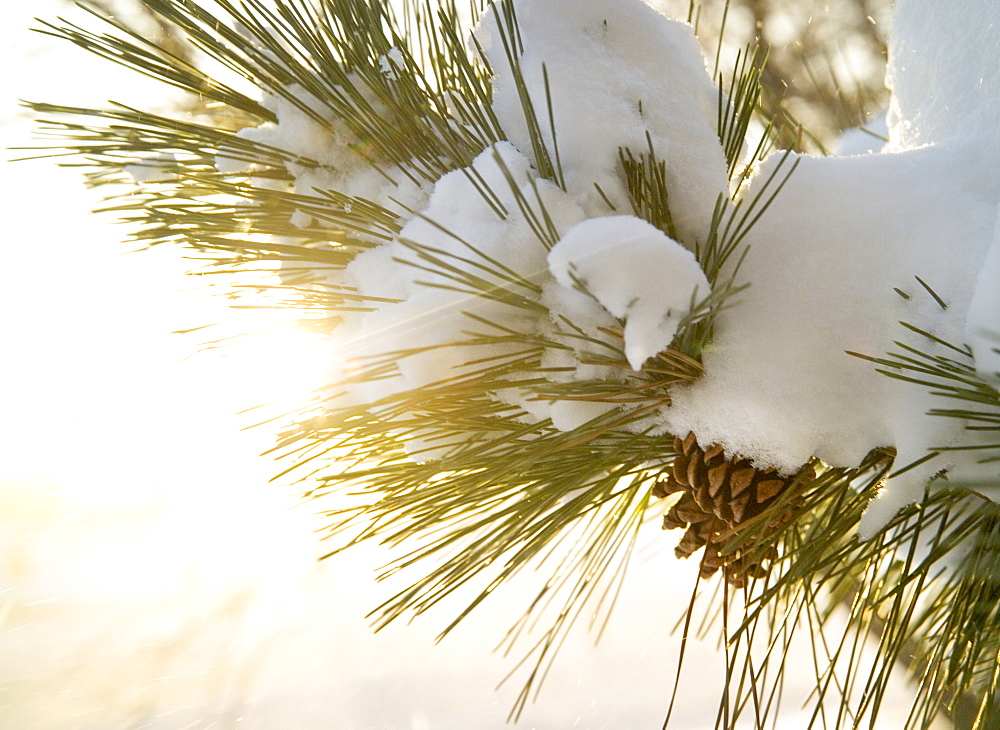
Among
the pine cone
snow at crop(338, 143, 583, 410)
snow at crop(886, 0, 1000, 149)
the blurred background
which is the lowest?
the blurred background

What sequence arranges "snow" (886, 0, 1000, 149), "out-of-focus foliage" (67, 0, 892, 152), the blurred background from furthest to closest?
the blurred background
"out-of-focus foliage" (67, 0, 892, 152)
"snow" (886, 0, 1000, 149)

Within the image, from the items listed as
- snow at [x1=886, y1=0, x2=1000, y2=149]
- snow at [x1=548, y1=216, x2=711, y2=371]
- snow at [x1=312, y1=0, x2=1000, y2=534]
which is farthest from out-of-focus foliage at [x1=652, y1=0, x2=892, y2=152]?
snow at [x1=548, y1=216, x2=711, y2=371]

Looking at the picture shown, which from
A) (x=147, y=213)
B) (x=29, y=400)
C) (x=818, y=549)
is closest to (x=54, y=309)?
(x=29, y=400)

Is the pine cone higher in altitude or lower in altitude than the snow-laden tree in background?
lower

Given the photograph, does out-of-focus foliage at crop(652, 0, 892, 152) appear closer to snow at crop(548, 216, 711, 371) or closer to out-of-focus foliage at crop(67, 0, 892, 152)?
out-of-focus foliage at crop(67, 0, 892, 152)

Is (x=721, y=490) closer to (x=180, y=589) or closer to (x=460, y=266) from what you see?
(x=460, y=266)

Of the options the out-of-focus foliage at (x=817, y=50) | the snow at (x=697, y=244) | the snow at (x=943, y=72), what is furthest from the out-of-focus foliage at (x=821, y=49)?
the snow at (x=697, y=244)
